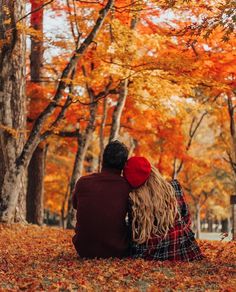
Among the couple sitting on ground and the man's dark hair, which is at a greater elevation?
the man's dark hair

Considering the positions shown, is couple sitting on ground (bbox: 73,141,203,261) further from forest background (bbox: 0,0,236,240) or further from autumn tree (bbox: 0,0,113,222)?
autumn tree (bbox: 0,0,113,222)

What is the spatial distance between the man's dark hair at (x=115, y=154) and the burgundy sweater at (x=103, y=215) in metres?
0.11

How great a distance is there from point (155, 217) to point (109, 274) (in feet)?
3.90

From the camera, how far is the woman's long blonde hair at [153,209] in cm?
625

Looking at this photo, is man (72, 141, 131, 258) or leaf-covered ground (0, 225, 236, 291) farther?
man (72, 141, 131, 258)

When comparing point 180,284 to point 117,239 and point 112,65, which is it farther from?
point 112,65

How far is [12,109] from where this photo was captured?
13.0 meters

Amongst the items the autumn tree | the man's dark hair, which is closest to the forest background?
the autumn tree

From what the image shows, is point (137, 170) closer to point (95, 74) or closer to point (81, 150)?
point (95, 74)

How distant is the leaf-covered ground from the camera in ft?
15.8

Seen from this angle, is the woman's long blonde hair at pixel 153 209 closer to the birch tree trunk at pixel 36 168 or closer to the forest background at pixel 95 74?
the forest background at pixel 95 74

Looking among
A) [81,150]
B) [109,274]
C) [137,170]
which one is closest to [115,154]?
[137,170]

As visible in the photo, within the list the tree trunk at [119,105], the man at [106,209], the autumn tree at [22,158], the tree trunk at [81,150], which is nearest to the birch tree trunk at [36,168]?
the tree trunk at [81,150]

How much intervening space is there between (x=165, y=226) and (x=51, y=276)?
1.62 metres
